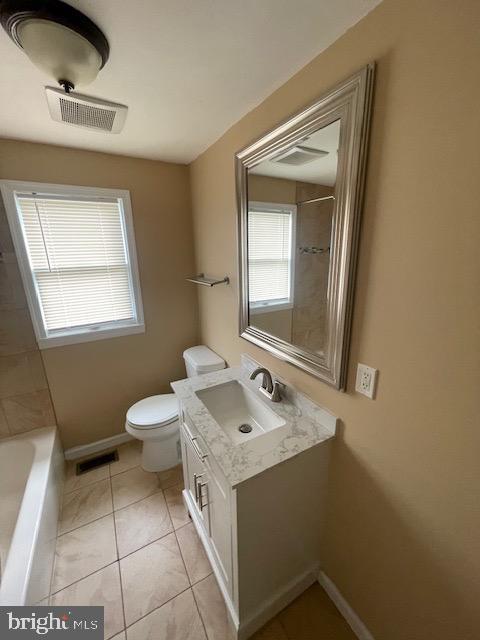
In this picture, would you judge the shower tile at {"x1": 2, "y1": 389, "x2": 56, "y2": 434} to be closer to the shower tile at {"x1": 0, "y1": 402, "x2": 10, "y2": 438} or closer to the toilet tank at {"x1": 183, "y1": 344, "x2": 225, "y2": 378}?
the shower tile at {"x1": 0, "y1": 402, "x2": 10, "y2": 438}

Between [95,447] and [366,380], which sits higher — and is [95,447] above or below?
below

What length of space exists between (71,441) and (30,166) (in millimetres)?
2048

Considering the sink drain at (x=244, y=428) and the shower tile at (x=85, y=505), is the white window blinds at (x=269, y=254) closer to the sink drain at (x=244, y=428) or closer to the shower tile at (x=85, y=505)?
the sink drain at (x=244, y=428)

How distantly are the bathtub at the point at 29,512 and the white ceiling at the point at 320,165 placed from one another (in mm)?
2028

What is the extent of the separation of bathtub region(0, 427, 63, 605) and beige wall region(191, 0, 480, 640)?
4.62 ft

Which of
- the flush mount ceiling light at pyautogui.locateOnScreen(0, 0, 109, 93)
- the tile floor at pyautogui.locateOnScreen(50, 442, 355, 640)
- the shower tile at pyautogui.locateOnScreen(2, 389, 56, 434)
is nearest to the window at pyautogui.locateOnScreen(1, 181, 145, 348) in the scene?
the shower tile at pyautogui.locateOnScreen(2, 389, 56, 434)

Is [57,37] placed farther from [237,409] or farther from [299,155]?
[237,409]

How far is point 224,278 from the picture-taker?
1.86 meters

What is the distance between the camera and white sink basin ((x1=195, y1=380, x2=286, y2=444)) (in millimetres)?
1369

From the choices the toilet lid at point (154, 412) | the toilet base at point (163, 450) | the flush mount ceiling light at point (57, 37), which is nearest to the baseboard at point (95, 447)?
the toilet base at point (163, 450)

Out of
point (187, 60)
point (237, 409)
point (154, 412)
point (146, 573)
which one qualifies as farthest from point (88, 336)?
point (187, 60)

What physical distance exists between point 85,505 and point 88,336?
118cm

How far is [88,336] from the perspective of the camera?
6.75ft

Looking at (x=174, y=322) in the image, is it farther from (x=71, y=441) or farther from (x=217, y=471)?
(x=217, y=471)
